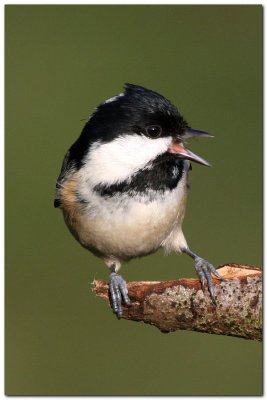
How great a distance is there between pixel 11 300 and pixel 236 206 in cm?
232

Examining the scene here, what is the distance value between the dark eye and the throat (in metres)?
0.12

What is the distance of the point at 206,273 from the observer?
359 centimetres

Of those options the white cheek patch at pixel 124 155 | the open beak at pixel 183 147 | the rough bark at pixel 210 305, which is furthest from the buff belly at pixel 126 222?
the rough bark at pixel 210 305

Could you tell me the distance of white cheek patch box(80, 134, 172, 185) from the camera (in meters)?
3.59

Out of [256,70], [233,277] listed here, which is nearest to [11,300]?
[233,277]

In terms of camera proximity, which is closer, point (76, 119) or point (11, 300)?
point (11, 300)

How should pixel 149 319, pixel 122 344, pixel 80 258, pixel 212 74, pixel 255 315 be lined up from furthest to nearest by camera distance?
1. pixel 212 74
2. pixel 80 258
3. pixel 122 344
4. pixel 149 319
5. pixel 255 315

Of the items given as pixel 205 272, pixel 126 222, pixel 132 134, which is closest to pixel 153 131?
pixel 132 134

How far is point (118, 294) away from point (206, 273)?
54 cm

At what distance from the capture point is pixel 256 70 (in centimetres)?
749

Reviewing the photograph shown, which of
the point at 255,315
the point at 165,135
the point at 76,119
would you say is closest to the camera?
the point at 255,315

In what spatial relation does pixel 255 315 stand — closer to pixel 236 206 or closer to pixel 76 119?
pixel 236 206

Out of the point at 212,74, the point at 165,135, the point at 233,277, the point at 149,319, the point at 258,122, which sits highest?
the point at 212,74

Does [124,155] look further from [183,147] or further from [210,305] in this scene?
[210,305]
